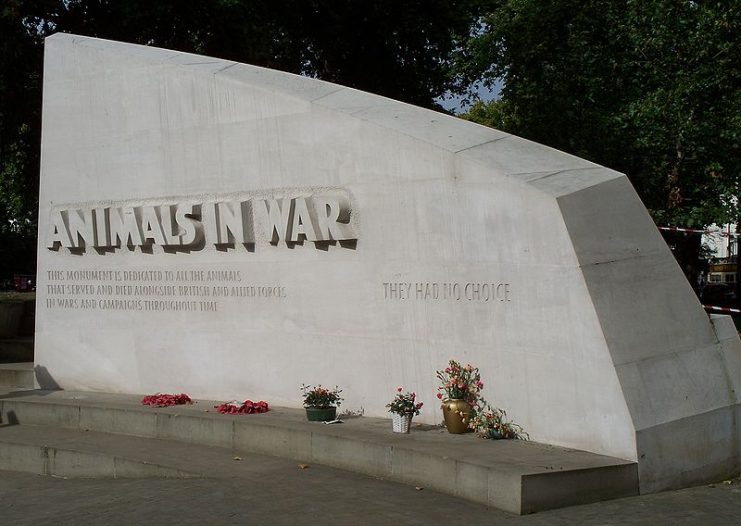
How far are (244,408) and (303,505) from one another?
2948 mm

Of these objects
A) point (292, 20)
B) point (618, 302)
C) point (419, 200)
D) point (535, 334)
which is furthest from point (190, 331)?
point (292, 20)

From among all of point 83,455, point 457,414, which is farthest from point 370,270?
point 83,455

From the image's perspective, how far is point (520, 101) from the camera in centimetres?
1681

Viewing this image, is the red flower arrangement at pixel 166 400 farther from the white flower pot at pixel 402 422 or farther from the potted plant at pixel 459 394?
the potted plant at pixel 459 394

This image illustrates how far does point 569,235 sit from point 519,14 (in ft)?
29.2

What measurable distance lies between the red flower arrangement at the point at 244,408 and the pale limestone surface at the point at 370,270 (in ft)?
1.07

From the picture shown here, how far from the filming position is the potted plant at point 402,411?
8805 millimetres

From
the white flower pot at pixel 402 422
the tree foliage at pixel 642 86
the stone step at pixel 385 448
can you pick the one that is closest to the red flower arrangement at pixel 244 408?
the stone step at pixel 385 448

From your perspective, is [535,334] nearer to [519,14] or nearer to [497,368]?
[497,368]

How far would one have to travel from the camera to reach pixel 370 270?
959cm

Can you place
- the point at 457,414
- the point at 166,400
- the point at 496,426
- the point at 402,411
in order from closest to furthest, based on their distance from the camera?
the point at 496,426, the point at 457,414, the point at 402,411, the point at 166,400

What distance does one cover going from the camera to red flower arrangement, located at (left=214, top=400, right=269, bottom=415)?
33.6 feet

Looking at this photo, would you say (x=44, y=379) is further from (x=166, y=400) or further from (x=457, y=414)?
(x=457, y=414)

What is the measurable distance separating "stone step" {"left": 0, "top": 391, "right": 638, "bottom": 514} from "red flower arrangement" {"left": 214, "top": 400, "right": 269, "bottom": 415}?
0.15 meters
